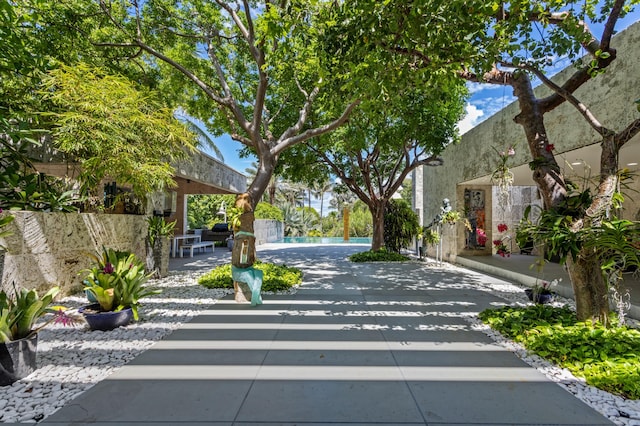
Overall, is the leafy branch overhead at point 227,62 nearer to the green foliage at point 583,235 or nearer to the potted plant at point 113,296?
the potted plant at point 113,296

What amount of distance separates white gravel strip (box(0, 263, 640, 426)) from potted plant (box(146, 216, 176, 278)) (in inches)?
80.3


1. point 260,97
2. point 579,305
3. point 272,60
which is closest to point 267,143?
point 260,97

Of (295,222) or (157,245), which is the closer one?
(157,245)

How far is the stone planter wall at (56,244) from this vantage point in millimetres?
4305

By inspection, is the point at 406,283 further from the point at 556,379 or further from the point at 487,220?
the point at 487,220

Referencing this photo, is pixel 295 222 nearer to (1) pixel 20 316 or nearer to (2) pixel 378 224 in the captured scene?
(2) pixel 378 224

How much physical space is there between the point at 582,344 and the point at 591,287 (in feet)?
2.38

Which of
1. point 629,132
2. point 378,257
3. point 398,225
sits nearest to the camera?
point 629,132

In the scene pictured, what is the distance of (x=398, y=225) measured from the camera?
1199 cm

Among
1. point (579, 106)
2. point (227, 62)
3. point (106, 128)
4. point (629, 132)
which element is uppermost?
point (227, 62)

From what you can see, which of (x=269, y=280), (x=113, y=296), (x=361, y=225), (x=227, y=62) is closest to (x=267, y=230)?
(x=361, y=225)

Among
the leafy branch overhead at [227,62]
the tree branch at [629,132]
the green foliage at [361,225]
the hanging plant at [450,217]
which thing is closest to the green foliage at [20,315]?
the leafy branch overhead at [227,62]

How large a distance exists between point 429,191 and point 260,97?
839 cm

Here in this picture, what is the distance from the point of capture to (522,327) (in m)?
3.59
